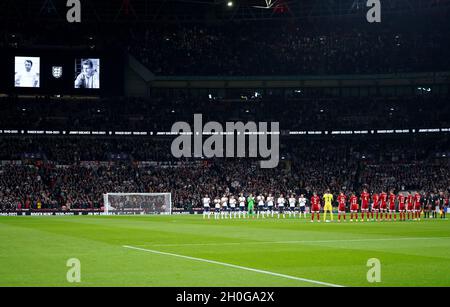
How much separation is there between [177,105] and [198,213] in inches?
707

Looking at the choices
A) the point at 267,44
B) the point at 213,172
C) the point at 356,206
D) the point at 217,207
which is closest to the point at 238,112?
the point at 267,44

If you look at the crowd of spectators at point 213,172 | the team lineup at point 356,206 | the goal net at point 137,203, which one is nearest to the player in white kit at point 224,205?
the team lineup at point 356,206

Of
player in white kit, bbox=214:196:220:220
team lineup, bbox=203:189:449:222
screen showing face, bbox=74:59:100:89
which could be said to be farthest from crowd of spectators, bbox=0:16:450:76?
player in white kit, bbox=214:196:220:220

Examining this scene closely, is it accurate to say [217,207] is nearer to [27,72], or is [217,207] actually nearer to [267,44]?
[27,72]

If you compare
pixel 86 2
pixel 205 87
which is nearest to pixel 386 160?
pixel 205 87

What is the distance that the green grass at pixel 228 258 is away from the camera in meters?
15.6

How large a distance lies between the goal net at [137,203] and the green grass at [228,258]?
33885 mm

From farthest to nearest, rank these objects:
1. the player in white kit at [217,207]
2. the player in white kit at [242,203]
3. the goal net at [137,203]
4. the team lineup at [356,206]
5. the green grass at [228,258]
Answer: the goal net at [137,203] < the player in white kit at [242,203] < the player in white kit at [217,207] < the team lineup at [356,206] < the green grass at [228,258]

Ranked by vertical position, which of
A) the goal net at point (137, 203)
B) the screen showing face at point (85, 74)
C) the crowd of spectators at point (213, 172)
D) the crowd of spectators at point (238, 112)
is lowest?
the goal net at point (137, 203)

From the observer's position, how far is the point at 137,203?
6644 centimetres

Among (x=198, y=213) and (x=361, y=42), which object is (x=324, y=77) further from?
(x=198, y=213)

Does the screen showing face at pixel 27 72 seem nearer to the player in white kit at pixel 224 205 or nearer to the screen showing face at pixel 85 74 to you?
the screen showing face at pixel 85 74

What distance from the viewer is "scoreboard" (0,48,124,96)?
70231mm

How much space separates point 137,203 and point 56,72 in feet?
51.0
